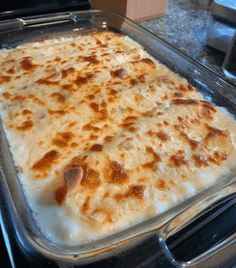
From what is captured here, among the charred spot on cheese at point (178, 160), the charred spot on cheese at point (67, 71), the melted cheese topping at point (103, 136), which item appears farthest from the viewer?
the charred spot on cheese at point (67, 71)

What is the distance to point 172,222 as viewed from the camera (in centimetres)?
61

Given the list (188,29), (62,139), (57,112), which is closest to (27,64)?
(57,112)

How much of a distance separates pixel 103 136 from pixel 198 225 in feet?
1.06

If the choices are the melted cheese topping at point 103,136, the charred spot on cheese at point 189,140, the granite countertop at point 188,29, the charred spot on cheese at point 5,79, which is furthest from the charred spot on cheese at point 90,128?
the granite countertop at point 188,29

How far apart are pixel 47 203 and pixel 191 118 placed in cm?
46

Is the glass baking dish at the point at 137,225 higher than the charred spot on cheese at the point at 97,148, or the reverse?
the glass baking dish at the point at 137,225

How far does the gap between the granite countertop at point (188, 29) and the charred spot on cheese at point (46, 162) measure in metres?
0.76

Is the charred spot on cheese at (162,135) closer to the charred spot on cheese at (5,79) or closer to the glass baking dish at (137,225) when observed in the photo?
the glass baking dish at (137,225)

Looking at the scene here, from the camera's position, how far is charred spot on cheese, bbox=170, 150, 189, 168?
812 millimetres

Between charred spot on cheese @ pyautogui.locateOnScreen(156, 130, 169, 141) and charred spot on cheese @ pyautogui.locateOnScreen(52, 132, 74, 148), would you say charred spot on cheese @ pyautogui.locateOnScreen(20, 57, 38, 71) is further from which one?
charred spot on cheese @ pyautogui.locateOnScreen(156, 130, 169, 141)

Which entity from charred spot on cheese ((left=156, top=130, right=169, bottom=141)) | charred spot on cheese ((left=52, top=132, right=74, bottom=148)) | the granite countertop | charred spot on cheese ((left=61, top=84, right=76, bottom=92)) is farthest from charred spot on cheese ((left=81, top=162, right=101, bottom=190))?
the granite countertop

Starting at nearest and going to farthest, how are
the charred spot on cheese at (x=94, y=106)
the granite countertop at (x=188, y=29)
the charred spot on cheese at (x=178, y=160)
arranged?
the charred spot on cheese at (x=178, y=160) < the charred spot on cheese at (x=94, y=106) < the granite countertop at (x=188, y=29)

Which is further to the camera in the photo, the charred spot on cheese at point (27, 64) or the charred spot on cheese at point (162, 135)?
the charred spot on cheese at point (27, 64)

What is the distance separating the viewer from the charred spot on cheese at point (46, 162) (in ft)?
2.53
